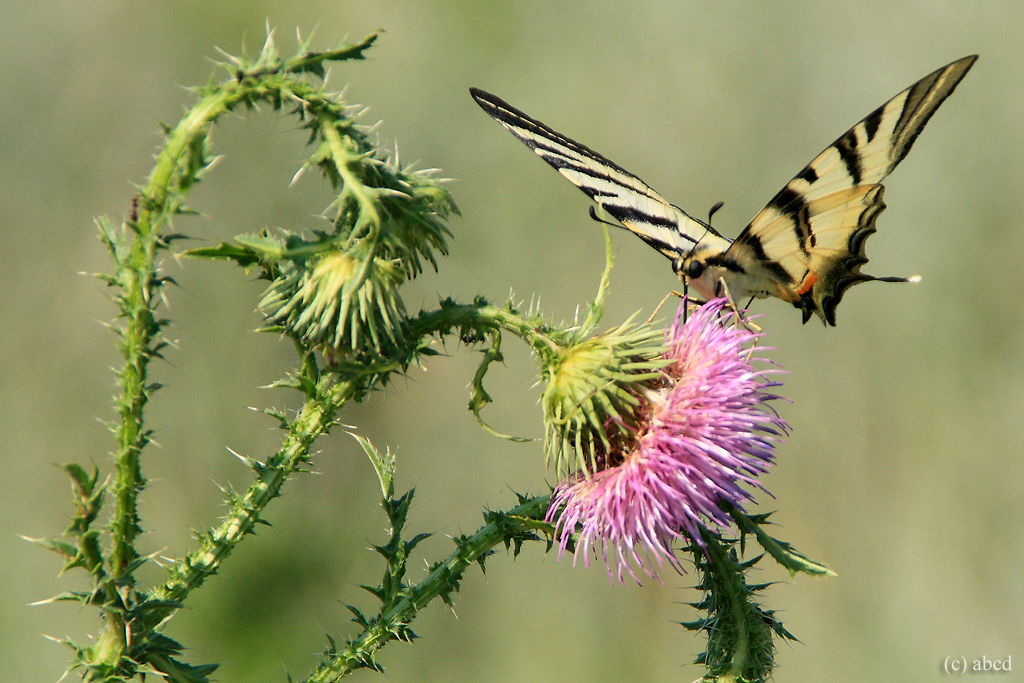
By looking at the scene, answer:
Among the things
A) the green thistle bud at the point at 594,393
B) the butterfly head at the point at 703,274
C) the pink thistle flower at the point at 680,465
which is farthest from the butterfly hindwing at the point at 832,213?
the green thistle bud at the point at 594,393

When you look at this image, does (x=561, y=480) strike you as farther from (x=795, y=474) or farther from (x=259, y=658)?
(x=795, y=474)

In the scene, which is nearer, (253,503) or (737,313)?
(253,503)

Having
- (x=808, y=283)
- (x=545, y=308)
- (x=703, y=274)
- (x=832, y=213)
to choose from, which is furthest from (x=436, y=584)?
(x=545, y=308)

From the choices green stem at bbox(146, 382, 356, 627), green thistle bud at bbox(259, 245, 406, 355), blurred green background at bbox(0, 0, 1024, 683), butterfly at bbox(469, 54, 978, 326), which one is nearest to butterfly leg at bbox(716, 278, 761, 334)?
butterfly at bbox(469, 54, 978, 326)

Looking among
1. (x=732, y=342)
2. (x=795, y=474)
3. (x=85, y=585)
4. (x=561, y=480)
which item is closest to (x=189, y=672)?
(x=561, y=480)

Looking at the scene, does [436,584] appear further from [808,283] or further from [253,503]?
[808,283]

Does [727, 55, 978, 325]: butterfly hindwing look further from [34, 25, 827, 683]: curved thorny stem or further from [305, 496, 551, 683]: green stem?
[305, 496, 551, 683]: green stem

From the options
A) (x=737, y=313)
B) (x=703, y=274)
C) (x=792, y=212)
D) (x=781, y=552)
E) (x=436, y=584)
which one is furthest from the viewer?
(x=703, y=274)
